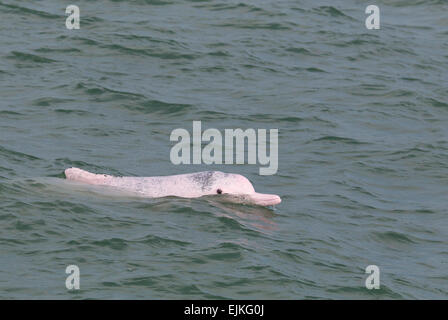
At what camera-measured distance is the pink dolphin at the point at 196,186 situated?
17.3 meters

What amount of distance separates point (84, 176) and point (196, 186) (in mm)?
2022

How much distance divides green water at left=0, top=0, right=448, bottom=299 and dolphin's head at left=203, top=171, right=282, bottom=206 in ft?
0.74

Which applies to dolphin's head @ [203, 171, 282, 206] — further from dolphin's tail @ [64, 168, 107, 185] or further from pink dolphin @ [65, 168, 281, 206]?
dolphin's tail @ [64, 168, 107, 185]

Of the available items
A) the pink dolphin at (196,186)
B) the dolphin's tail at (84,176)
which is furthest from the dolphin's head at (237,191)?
the dolphin's tail at (84,176)

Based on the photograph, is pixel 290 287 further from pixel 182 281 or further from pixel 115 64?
pixel 115 64

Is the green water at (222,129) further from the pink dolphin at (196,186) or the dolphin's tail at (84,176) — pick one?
the dolphin's tail at (84,176)

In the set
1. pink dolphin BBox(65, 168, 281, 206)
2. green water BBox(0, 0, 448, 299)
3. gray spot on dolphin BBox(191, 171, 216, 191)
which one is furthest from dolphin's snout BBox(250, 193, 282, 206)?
gray spot on dolphin BBox(191, 171, 216, 191)

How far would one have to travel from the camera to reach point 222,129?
22.2m

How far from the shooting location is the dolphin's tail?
17984 mm

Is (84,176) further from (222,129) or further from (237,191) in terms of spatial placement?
(222,129)

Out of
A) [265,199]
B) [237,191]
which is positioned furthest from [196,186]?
[265,199]

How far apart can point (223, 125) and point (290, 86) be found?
10.9 ft

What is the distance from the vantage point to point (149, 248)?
1493 cm
